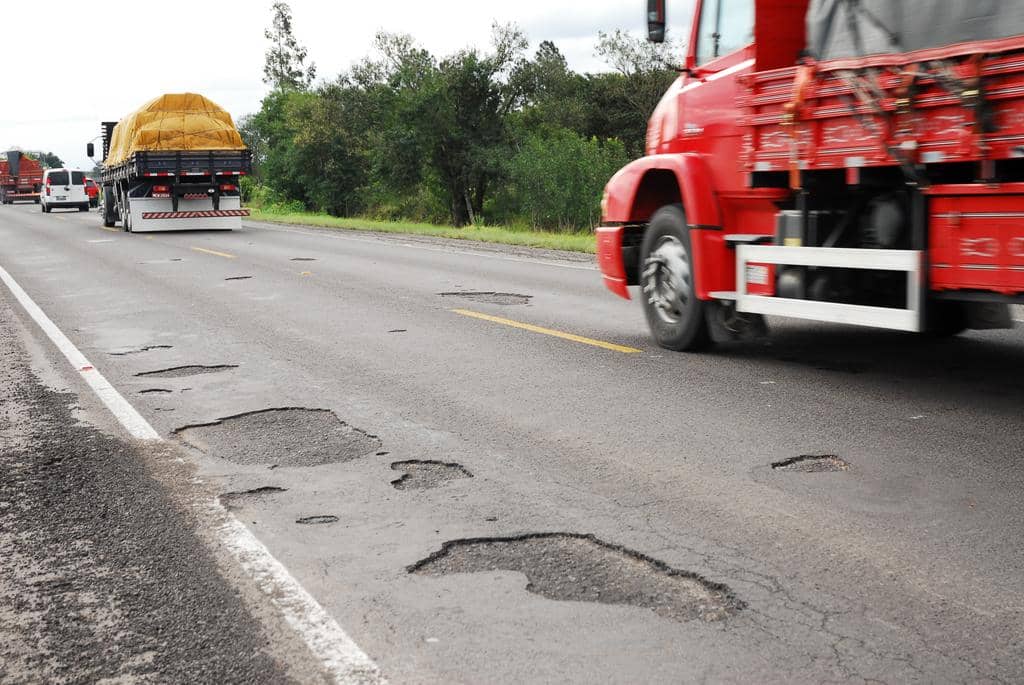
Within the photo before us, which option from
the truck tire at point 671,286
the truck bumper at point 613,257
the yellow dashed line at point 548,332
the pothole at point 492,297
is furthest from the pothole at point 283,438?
the pothole at point 492,297

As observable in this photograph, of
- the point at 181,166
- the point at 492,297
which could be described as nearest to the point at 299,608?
the point at 492,297

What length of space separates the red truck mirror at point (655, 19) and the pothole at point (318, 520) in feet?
16.0

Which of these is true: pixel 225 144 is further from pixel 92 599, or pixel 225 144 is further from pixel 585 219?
pixel 92 599

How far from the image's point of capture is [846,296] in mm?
6977

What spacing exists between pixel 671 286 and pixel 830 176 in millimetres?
1885

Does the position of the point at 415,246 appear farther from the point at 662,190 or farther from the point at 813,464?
the point at 813,464

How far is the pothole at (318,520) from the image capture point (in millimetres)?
4609

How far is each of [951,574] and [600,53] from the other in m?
58.0

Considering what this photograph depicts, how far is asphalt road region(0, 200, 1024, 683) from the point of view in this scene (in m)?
3.38

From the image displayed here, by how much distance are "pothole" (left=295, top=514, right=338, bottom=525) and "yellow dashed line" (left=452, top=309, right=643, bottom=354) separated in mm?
4315

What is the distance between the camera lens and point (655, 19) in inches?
319

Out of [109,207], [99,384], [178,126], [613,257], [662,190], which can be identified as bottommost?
[99,384]

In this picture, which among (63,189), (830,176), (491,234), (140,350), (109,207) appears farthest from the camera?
(63,189)

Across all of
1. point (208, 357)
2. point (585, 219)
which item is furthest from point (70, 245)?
point (208, 357)
